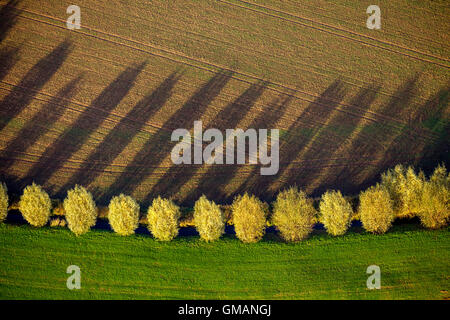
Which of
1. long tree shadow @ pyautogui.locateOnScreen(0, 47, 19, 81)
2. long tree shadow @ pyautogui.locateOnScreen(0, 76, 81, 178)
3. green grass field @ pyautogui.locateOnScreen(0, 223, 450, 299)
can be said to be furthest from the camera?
long tree shadow @ pyautogui.locateOnScreen(0, 47, 19, 81)

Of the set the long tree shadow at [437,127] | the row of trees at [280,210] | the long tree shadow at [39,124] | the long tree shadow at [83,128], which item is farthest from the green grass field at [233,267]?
the long tree shadow at [39,124]

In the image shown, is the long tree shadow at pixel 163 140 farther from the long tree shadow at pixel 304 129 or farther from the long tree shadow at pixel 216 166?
the long tree shadow at pixel 304 129

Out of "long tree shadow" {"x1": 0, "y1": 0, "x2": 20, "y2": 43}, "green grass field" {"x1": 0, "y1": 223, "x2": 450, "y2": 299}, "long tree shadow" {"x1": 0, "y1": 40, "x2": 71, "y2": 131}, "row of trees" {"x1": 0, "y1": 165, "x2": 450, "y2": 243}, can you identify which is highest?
"long tree shadow" {"x1": 0, "y1": 0, "x2": 20, "y2": 43}

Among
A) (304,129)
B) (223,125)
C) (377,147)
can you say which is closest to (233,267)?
(223,125)

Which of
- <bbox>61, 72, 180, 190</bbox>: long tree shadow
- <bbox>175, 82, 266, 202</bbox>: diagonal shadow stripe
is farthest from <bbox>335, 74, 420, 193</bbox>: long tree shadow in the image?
<bbox>61, 72, 180, 190</bbox>: long tree shadow

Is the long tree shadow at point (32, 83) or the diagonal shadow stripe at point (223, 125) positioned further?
the long tree shadow at point (32, 83)

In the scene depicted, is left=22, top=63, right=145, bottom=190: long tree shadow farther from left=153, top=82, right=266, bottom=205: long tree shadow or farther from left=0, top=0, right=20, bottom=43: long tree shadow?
left=0, top=0, right=20, bottom=43: long tree shadow
